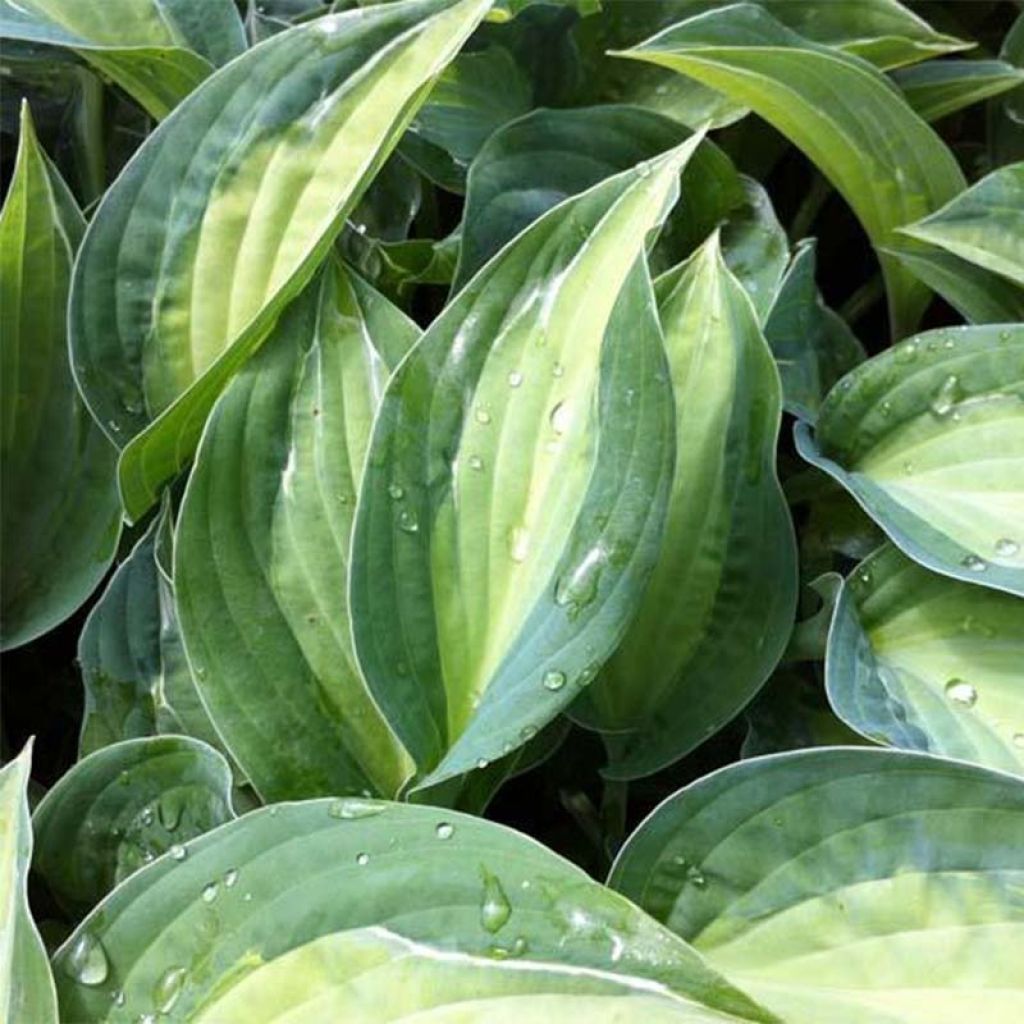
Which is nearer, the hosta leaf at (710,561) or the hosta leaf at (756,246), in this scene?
the hosta leaf at (710,561)

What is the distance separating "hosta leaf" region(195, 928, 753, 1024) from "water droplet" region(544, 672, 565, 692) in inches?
4.6

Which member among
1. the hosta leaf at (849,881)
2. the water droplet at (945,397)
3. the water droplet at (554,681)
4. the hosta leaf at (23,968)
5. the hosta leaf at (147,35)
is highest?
the hosta leaf at (147,35)

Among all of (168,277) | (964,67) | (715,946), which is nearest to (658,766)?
(715,946)

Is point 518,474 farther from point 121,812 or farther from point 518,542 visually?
point 121,812

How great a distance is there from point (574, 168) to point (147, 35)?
0.26 meters

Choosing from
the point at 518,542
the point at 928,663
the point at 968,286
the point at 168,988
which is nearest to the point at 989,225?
the point at 968,286

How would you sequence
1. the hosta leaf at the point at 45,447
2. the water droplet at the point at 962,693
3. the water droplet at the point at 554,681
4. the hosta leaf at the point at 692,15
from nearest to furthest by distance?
1. the water droplet at the point at 554,681
2. the water droplet at the point at 962,693
3. the hosta leaf at the point at 45,447
4. the hosta leaf at the point at 692,15

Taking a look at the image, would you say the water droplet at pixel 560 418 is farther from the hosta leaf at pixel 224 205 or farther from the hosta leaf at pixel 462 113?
the hosta leaf at pixel 462 113

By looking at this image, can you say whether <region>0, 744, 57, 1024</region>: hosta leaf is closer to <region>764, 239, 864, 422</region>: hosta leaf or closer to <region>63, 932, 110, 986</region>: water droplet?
<region>63, 932, 110, 986</region>: water droplet

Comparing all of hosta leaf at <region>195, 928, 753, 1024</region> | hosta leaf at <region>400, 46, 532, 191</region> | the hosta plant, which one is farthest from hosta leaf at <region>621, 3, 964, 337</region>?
hosta leaf at <region>195, 928, 753, 1024</region>

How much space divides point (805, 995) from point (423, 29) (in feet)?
1.53

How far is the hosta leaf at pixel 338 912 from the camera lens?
450 mm

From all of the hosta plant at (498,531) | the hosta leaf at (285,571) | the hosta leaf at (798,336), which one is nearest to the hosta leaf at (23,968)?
the hosta plant at (498,531)

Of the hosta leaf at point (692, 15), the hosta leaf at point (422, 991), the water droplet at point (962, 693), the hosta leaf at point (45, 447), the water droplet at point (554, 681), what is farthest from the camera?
the hosta leaf at point (692, 15)
